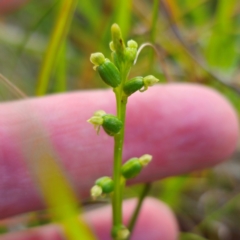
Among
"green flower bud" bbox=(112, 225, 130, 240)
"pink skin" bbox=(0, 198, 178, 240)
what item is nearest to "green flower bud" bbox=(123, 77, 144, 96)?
"green flower bud" bbox=(112, 225, 130, 240)

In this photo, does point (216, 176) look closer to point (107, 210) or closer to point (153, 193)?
point (153, 193)

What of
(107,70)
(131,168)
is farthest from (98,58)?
(131,168)

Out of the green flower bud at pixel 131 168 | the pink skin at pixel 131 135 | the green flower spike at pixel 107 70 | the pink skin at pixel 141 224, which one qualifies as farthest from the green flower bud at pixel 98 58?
the pink skin at pixel 141 224

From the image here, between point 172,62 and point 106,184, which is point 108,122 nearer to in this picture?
point 106,184

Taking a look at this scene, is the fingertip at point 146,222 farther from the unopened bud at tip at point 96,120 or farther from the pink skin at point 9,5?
the pink skin at point 9,5

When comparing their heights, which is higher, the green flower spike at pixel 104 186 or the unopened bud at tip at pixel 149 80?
the unopened bud at tip at pixel 149 80

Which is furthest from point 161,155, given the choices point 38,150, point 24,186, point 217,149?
point 38,150
